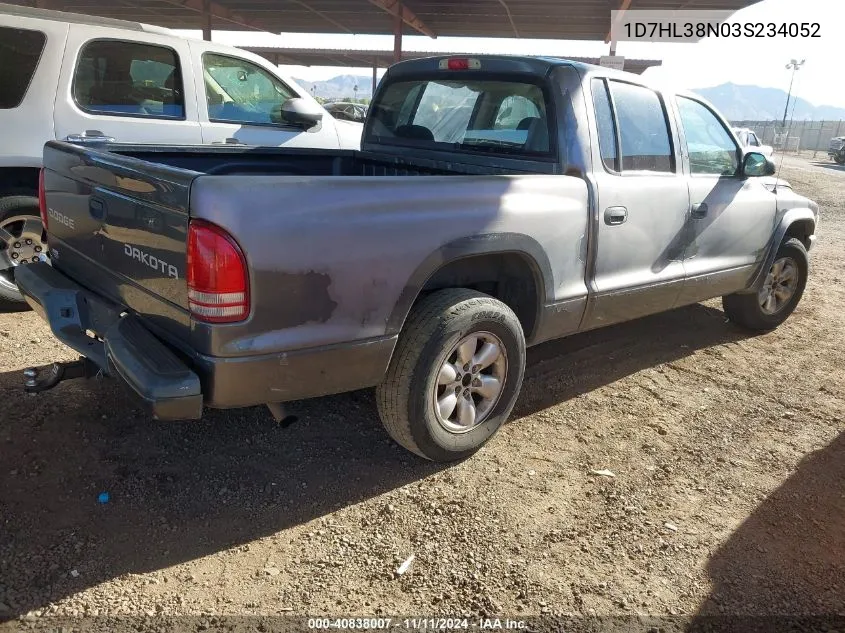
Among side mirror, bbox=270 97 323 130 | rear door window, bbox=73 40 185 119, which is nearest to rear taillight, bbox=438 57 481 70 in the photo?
side mirror, bbox=270 97 323 130

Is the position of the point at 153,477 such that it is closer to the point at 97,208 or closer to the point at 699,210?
the point at 97,208

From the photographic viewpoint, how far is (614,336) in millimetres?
5223

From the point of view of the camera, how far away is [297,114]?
5.57 metres

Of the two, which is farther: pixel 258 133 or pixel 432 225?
pixel 258 133

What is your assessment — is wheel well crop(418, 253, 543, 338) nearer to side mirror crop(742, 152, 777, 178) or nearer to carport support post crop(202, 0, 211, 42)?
side mirror crop(742, 152, 777, 178)

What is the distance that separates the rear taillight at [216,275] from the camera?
2.27 m

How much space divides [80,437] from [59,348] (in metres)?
1.28

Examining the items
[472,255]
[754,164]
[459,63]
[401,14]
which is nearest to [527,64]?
[459,63]

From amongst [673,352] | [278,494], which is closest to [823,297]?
[673,352]

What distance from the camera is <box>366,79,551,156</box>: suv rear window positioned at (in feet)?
11.9

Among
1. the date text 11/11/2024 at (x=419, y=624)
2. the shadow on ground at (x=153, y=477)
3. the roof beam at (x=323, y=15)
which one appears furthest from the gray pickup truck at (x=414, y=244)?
the roof beam at (x=323, y=15)

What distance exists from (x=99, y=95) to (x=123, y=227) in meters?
2.70

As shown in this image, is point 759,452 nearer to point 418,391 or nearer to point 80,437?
point 418,391

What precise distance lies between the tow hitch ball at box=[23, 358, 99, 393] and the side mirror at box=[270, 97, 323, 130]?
315 centimetres
